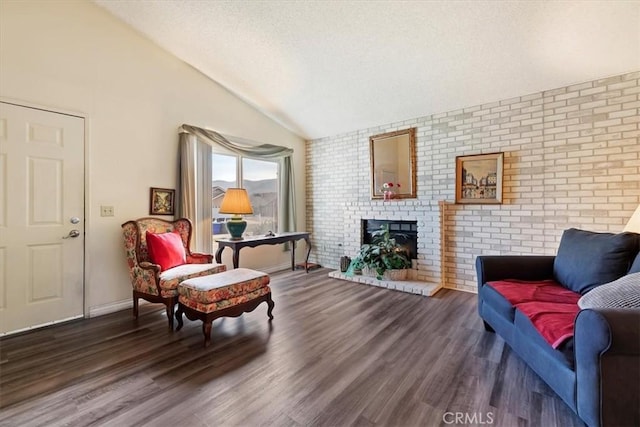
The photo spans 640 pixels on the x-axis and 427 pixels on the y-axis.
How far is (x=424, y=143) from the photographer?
4062 mm

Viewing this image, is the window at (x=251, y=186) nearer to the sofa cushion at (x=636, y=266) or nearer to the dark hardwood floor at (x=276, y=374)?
the dark hardwood floor at (x=276, y=374)

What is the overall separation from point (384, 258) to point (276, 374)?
2507 millimetres

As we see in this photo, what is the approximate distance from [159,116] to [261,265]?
8.29 feet

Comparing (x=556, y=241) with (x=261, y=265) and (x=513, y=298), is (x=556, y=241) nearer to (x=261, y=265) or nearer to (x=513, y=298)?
(x=513, y=298)

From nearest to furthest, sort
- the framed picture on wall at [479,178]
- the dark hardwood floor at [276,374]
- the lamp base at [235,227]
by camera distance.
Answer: the dark hardwood floor at [276,374]
the framed picture on wall at [479,178]
the lamp base at [235,227]

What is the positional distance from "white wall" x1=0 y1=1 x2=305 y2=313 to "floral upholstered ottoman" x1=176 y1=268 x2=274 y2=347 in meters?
1.22

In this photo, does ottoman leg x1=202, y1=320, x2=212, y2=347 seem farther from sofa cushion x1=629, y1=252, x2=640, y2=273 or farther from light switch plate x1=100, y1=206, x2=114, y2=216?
sofa cushion x1=629, y1=252, x2=640, y2=273

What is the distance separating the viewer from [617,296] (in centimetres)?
142

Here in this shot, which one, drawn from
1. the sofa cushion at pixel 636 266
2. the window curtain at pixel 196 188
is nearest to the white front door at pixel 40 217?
the window curtain at pixel 196 188

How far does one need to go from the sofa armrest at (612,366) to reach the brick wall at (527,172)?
2289 mm

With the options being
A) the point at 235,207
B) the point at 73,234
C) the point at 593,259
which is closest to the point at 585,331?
the point at 593,259

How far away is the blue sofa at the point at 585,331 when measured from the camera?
1.24m

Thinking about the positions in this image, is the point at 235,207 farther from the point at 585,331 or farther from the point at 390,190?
the point at 585,331

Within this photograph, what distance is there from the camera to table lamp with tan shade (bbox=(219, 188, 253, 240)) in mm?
3676
